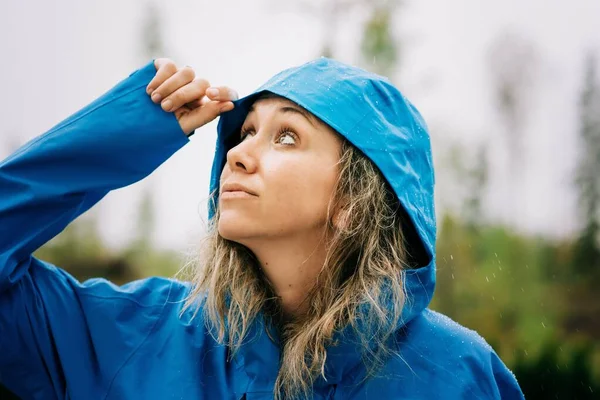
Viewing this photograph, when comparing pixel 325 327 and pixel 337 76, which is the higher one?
pixel 337 76

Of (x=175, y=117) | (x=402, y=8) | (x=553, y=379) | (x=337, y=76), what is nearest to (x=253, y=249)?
(x=175, y=117)

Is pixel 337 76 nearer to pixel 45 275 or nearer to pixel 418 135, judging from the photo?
pixel 418 135

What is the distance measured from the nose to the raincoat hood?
0.20 metres

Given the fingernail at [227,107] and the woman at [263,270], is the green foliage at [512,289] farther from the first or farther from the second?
the fingernail at [227,107]

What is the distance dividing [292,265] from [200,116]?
21.3 inches

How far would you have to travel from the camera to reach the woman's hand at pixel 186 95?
1.94 metres

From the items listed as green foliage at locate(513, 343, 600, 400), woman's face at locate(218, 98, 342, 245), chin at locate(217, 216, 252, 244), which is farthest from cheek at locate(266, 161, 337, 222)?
green foliage at locate(513, 343, 600, 400)

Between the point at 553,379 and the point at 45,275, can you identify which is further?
the point at 553,379

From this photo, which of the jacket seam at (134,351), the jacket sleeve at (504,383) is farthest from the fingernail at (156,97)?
the jacket sleeve at (504,383)

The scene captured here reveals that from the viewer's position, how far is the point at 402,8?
8.34m

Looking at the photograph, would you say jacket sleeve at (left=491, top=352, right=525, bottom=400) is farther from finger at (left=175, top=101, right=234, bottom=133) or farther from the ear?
finger at (left=175, top=101, right=234, bottom=133)

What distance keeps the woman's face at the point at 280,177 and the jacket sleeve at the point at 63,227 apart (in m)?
0.23

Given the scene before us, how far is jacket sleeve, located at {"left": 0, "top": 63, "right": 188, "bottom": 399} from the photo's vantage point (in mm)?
1801

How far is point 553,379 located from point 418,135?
3928 mm
